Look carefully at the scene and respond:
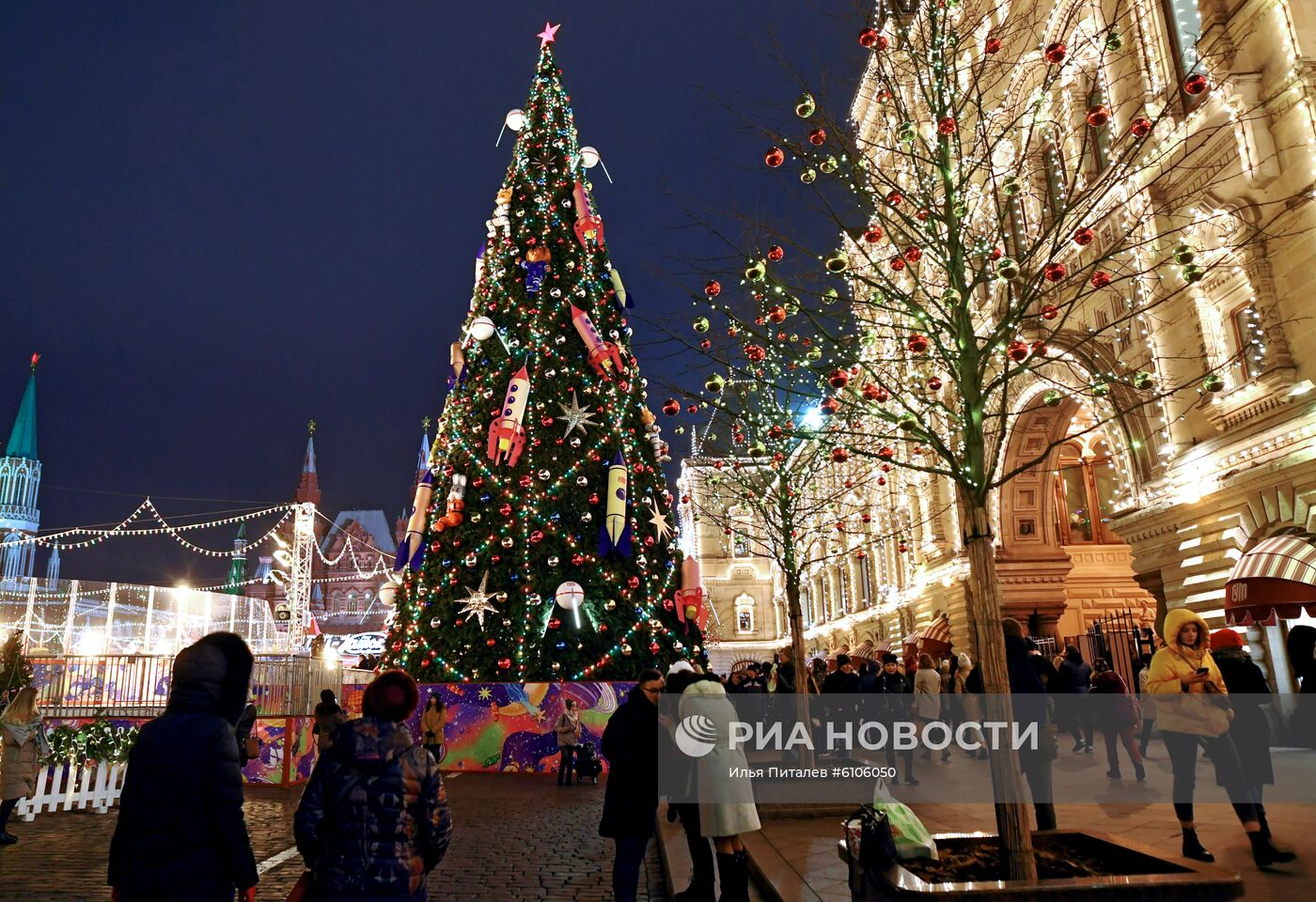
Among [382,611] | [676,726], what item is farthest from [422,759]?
[382,611]

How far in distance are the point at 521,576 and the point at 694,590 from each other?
11.6 ft

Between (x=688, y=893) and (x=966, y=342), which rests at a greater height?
(x=966, y=342)

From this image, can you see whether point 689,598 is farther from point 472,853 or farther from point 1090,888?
point 1090,888

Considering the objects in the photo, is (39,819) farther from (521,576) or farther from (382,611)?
(382,611)

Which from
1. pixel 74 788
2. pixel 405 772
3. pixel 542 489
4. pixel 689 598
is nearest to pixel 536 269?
pixel 542 489

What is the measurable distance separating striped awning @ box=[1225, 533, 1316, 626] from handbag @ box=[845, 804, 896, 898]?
1000 centimetres

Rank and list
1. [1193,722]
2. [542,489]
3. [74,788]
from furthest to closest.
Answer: [542,489] → [74,788] → [1193,722]

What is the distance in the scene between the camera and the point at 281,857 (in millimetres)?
8172

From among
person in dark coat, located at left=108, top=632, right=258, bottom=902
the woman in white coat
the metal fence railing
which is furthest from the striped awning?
the metal fence railing

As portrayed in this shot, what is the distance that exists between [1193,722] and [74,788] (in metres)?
13.5

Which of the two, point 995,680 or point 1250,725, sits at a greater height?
Answer: point 995,680

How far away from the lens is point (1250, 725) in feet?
22.0

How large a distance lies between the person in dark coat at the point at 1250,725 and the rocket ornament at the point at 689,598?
1040 cm

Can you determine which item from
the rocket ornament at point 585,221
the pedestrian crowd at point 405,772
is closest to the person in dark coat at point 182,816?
the pedestrian crowd at point 405,772
